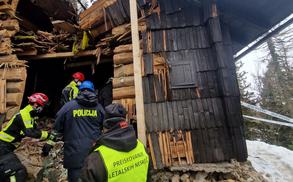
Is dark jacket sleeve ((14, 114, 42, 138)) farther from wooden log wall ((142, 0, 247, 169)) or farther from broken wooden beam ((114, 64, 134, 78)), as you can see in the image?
broken wooden beam ((114, 64, 134, 78))

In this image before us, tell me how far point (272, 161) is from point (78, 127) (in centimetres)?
621

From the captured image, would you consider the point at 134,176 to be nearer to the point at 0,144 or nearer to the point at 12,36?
the point at 0,144

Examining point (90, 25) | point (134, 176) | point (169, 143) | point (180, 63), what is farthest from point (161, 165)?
point (90, 25)

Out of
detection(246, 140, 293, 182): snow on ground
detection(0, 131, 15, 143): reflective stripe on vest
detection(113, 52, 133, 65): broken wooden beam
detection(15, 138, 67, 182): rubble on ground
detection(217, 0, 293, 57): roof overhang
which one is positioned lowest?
detection(246, 140, 293, 182): snow on ground

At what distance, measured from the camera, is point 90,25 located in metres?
6.20

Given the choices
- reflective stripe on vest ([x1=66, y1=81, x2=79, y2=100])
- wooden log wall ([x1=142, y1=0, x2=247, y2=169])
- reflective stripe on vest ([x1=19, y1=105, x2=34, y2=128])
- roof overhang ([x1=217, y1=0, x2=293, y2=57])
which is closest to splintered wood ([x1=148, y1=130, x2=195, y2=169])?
wooden log wall ([x1=142, y1=0, x2=247, y2=169])

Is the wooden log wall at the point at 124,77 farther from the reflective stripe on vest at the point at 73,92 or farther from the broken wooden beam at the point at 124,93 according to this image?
the reflective stripe on vest at the point at 73,92

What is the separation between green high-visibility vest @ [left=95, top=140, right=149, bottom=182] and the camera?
194 cm

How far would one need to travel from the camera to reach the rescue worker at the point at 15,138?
368cm

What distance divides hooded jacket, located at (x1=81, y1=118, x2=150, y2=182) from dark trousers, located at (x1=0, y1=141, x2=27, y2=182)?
2497 mm

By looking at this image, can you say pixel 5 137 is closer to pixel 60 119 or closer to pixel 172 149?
pixel 60 119

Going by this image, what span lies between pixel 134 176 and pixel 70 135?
206 centimetres

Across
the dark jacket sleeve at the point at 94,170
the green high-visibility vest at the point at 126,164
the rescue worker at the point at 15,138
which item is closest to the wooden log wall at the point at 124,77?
the rescue worker at the point at 15,138

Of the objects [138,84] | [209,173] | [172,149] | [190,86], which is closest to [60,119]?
[138,84]
